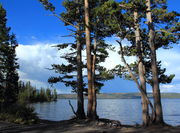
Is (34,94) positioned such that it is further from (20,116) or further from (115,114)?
(20,116)

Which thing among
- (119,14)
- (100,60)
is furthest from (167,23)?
(100,60)

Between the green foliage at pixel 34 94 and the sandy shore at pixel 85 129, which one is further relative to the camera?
the green foliage at pixel 34 94

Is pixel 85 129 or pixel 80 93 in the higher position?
pixel 80 93

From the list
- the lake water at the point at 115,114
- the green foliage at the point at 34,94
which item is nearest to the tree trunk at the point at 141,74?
the lake water at the point at 115,114

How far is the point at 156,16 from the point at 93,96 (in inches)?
346

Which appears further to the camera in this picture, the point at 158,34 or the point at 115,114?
the point at 115,114

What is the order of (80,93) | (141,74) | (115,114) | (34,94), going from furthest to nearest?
(34,94)
(115,114)
(80,93)
(141,74)

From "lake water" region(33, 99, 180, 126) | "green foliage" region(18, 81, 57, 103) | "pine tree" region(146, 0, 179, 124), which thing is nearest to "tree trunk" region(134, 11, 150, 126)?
"pine tree" region(146, 0, 179, 124)

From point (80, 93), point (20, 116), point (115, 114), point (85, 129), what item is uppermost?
point (80, 93)

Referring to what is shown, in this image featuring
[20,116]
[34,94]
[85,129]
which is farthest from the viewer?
[34,94]

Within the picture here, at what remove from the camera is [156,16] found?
55.3 ft

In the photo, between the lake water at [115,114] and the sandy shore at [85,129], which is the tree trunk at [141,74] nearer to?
the sandy shore at [85,129]

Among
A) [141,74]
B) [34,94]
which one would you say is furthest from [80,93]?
[34,94]

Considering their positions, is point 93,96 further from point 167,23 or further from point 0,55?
point 0,55
